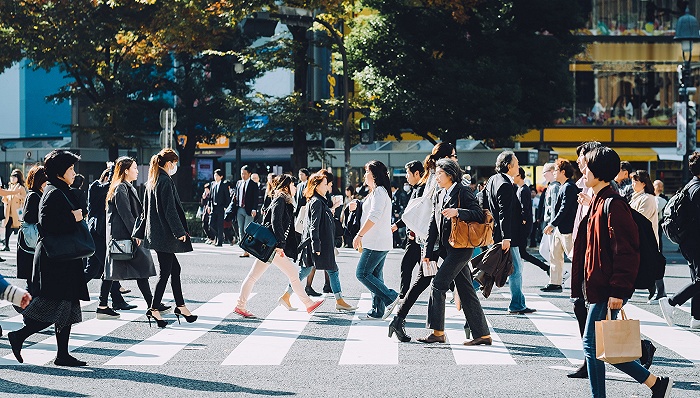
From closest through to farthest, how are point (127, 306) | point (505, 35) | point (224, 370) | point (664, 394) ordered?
point (664, 394), point (224, 370), point (127, 306), point (505, 35)

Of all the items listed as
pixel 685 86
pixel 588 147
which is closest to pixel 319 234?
pixel 588 147

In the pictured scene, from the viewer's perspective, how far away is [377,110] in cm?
3195

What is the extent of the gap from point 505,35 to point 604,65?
1266 cm

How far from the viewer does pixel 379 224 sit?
1085cm

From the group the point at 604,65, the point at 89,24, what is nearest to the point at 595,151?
the point at 89,24

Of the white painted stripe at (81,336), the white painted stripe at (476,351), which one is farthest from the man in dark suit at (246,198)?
the white painted stripe at (476,351)

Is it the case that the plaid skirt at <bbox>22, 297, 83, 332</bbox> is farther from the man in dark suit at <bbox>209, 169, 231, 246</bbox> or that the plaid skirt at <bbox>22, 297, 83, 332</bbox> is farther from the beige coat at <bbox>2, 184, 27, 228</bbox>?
the man in dark suit at <bbox>209, 169, 231, 246</bbox>

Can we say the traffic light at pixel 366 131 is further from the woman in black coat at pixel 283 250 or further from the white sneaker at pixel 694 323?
the white sneaker at pixel 694 323

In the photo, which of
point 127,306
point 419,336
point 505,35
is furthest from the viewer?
point 505,35

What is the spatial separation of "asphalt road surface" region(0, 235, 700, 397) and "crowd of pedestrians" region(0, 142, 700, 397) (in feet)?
0.94

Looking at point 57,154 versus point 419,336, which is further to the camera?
point 419,336

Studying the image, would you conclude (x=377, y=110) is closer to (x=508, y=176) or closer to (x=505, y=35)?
(x=505, y=35)

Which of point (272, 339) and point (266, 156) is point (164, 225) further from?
point (266, 156)

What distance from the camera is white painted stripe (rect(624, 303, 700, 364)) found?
8.95 m
